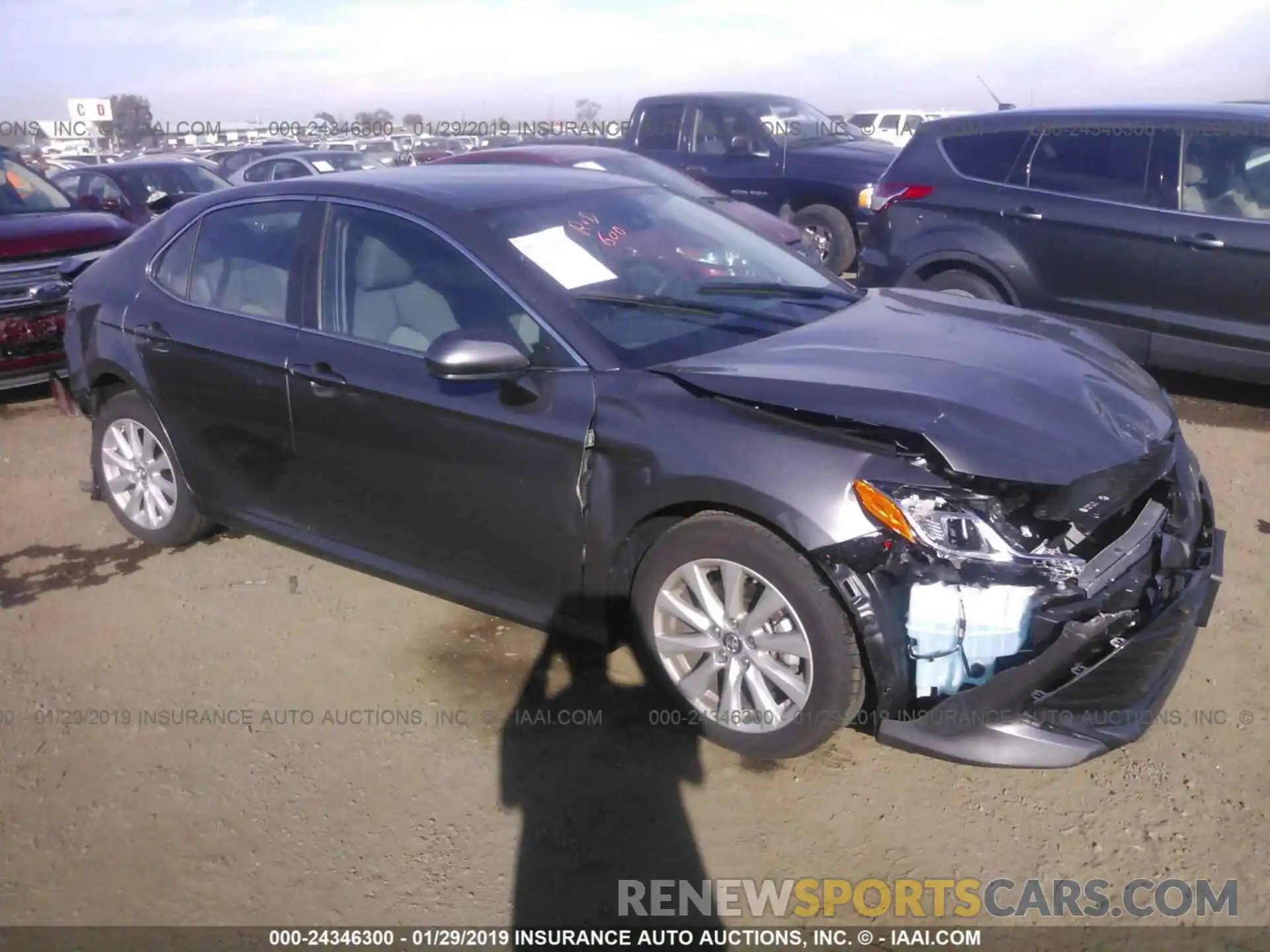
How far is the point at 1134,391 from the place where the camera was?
3504 millimetres

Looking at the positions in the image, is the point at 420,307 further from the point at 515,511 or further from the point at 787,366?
the point at 787,366

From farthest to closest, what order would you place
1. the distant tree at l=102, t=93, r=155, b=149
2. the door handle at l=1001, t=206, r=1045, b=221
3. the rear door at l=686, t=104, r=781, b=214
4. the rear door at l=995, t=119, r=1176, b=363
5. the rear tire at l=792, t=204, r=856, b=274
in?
the distant tree at l=102, t=93, r=155, b=149 → the rear door at l=686, t=104, r=781, b=214 → the rear tire at l=792, t=204, r=856, b=274 → the door handle at l=1001, t=206, r=1045, b=221 → the rear door at l=995, t=119, r=1176, b=363

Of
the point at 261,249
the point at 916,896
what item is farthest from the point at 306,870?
the point at 261,249

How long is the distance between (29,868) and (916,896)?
2.41m

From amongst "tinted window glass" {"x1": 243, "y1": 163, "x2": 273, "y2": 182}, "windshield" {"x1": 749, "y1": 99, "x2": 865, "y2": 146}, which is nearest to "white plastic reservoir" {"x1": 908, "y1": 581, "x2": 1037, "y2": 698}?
"windshield" {"x1": 749, "y1": 99, "x2": 865, "y2": 146}

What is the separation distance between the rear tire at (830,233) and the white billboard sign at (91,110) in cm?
1619

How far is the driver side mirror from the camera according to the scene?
3221 millimetres

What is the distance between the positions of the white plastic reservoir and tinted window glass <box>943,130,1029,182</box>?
187 inches

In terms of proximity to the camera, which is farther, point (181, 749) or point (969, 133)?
point (969, 133)

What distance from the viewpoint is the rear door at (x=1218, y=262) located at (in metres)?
5.85

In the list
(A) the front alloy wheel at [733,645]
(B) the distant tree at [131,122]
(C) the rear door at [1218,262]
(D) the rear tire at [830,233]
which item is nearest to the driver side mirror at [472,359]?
(A) the front alloy wheel at [733,645]

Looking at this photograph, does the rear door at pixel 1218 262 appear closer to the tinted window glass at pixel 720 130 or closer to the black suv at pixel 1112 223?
the black suv at pixel 1112 223

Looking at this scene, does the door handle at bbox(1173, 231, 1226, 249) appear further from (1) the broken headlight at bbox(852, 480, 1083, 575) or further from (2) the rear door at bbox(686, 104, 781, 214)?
(2) the rear door at bbox(686, 104, 781, 214)

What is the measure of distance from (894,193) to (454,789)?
5429mm
